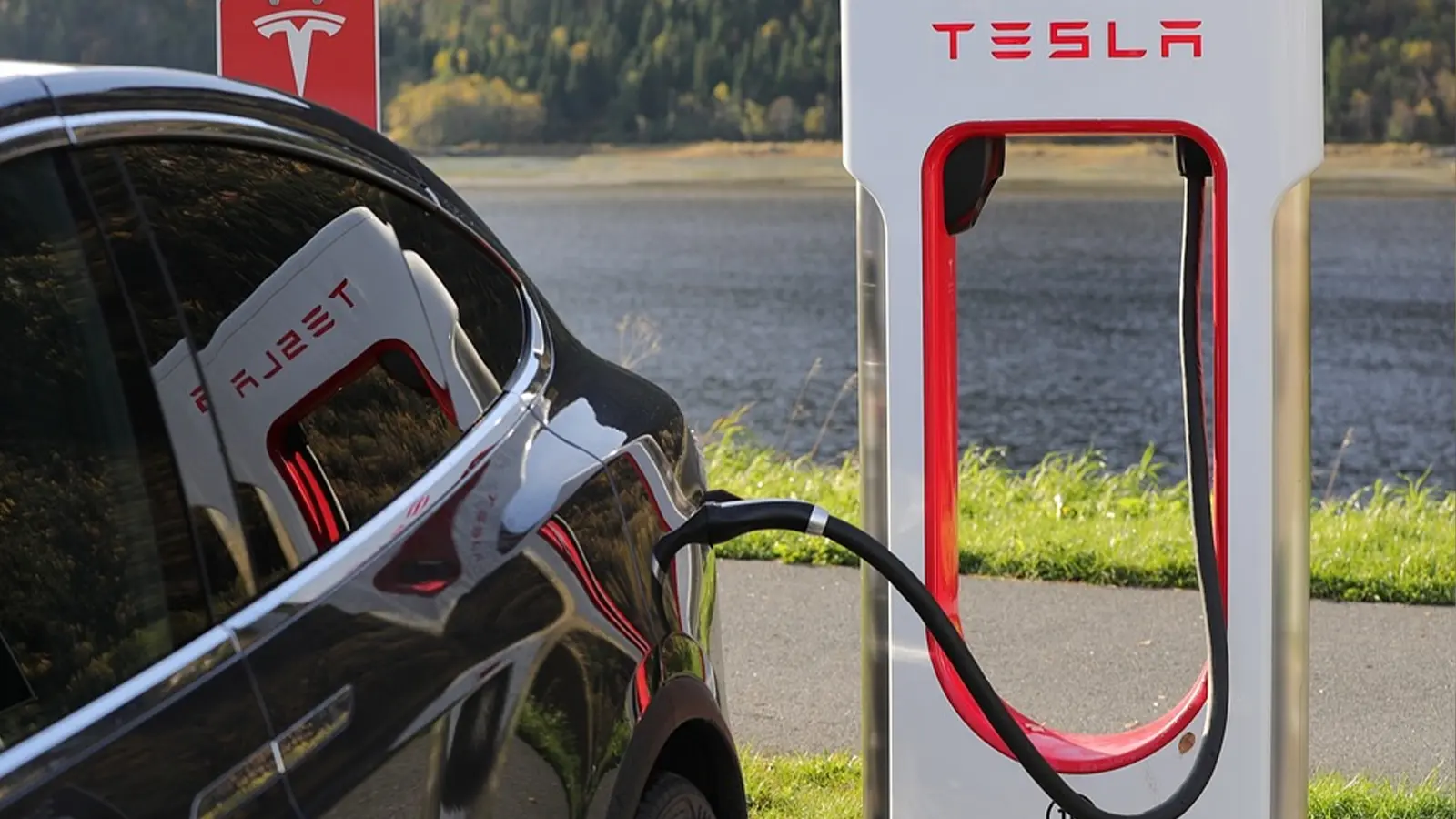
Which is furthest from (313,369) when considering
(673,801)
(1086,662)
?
(1086,662)

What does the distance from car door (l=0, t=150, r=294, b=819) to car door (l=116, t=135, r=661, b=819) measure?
0.20 ft

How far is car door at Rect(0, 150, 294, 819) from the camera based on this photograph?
1694 mm

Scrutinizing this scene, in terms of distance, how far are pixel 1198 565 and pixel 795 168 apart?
6135cm

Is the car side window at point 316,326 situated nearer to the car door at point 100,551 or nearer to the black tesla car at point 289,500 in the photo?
the black tesla car at point 289,500

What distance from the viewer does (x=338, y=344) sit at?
2234mm

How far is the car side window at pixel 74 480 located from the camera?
174 centimetres

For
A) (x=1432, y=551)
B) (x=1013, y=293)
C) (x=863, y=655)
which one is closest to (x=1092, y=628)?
(x=1432, y=551)

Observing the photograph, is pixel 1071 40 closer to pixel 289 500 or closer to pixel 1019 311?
pixel 289 500

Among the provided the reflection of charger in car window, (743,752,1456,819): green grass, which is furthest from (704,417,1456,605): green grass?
the reflection of charger in car window

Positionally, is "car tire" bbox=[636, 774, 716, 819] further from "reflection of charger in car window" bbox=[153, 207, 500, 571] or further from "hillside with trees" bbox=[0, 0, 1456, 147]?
"hillside with trees" bbox=[0, 0, 1456, 147]

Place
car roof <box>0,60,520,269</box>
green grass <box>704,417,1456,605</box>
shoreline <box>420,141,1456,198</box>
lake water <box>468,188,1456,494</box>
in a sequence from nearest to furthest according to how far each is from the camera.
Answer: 1. car roof <box>0,60,520,269</box>
2. green grass <box>704,417,1456,605</box>
3. lake water <box>468,188,1456,494</box>
4. shoreline <box>420,141,1456,198</box>

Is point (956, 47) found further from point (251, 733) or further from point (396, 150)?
point (251, 733)

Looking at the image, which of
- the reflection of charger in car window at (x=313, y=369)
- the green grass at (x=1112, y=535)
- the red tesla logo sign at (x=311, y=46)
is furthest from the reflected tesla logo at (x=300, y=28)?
the green grass at (x=1112, y=535)

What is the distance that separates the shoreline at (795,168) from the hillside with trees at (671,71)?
42.9 inches
